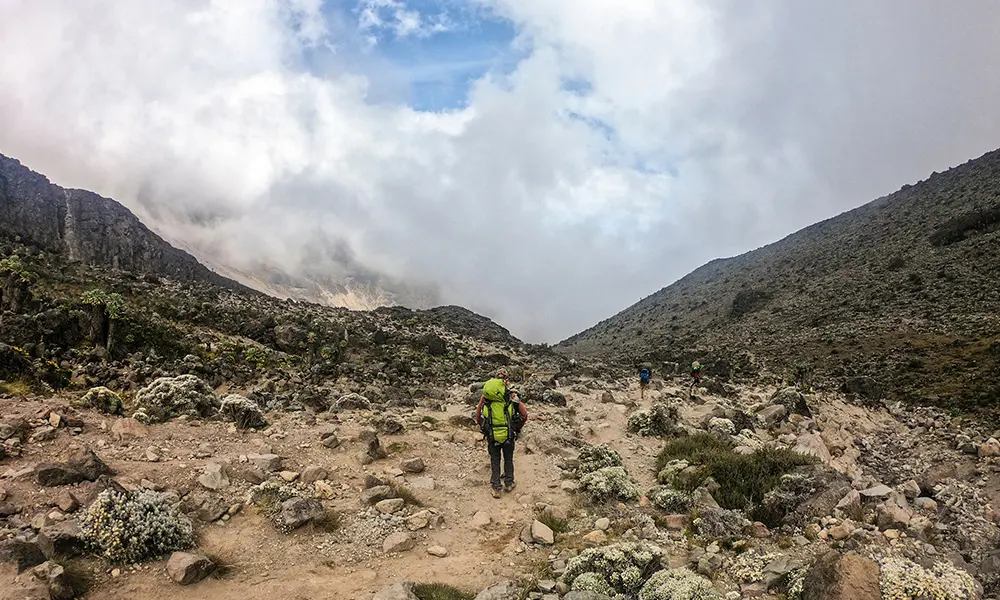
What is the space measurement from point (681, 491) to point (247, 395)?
11.8 meters

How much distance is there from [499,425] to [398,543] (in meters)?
3.46

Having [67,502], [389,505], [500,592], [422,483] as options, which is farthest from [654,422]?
[67,502]

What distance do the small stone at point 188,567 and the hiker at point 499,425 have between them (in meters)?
5.39

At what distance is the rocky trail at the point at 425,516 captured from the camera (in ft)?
20.1

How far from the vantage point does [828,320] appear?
43188 millimetres

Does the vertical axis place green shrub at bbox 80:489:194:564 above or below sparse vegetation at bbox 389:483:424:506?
above

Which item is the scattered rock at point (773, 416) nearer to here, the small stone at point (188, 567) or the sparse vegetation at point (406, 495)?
the sparse vegetation at point (406, 495)

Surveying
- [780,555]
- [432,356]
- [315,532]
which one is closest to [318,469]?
[315,532]

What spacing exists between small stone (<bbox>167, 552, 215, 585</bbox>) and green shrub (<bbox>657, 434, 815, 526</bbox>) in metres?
8.29

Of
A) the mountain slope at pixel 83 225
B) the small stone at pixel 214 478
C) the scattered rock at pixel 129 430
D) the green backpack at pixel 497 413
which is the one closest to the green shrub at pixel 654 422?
the green backpack at pixel 497 413

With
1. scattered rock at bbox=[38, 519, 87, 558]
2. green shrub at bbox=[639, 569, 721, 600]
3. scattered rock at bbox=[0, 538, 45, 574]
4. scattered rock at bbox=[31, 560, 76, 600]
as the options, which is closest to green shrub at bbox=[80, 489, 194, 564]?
scattered rock at bbox=[38, 519, 87, 558]

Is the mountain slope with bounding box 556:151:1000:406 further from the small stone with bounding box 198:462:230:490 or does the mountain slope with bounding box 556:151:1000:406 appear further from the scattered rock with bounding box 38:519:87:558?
the scattered rock with bounding box 38:519:87:558

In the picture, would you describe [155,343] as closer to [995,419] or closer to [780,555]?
[780,555]

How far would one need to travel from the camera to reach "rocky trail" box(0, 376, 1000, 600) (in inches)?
241
